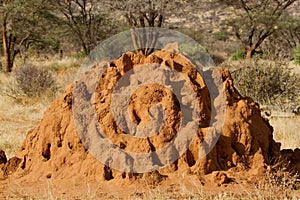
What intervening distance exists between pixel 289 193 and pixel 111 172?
1485mm

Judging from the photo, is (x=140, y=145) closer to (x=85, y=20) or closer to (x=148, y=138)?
(x=148, y=138)

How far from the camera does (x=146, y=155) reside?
4.31 m

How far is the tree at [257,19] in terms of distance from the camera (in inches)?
1057

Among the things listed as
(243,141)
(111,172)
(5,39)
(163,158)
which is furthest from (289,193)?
(5,39)

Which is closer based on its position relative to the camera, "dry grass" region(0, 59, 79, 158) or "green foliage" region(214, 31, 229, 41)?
"dry grass" region(0, 59, 79, 158)

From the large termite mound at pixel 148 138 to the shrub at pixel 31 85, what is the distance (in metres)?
7.97

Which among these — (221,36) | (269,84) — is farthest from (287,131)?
(221,36)

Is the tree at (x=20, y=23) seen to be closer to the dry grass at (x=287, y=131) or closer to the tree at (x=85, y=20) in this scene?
the tree at (x=85, y=20)

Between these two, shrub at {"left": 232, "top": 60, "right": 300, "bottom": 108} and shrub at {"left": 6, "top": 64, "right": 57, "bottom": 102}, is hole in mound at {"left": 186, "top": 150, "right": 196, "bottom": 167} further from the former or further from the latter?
shrub at {"left": 6, "top": 64, "right": 57, "bottom": 102}

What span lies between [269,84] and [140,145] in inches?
284

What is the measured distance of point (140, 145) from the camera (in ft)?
14.3

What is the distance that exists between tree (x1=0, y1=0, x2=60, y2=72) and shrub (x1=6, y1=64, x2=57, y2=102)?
748 centimetres

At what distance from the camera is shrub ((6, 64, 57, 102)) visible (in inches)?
510

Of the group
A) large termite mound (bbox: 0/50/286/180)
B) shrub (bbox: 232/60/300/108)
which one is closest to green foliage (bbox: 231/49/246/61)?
shrub (bbox: 232/60/300/108)
